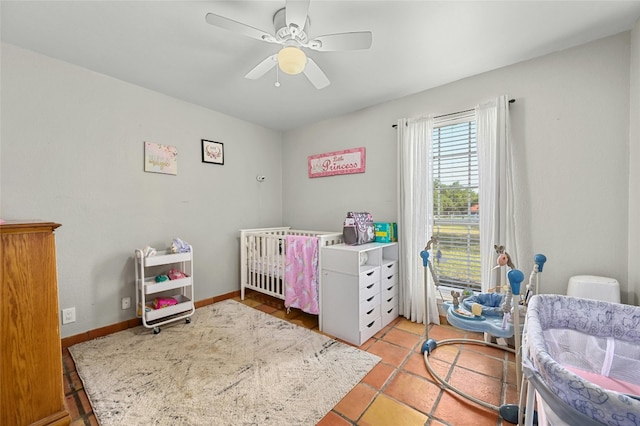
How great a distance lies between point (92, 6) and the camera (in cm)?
151

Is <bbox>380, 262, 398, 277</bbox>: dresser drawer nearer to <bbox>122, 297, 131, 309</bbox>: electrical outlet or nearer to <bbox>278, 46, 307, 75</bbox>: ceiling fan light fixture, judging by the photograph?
<bbox>278, 46, 307, 75</bbox>: ceiling fan light fixture

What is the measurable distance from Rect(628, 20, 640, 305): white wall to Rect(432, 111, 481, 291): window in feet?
2.95

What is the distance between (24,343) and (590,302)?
287cm

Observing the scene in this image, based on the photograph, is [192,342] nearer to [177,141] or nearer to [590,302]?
[177,141]

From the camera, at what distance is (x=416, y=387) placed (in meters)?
1.62

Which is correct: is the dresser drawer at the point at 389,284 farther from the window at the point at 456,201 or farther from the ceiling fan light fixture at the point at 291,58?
the ceiling fan light fixture at the point at 291,58

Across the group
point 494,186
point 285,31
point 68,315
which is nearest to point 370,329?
point 494,186

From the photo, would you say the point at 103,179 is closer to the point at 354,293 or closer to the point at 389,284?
the point at 354,293

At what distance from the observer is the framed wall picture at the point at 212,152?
2.99m

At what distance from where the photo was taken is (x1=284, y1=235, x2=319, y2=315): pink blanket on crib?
8.26 feet

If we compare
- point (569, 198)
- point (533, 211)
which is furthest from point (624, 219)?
point (533, 211)

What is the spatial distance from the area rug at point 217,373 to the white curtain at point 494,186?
1303mm

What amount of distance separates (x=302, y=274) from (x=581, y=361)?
2041mm

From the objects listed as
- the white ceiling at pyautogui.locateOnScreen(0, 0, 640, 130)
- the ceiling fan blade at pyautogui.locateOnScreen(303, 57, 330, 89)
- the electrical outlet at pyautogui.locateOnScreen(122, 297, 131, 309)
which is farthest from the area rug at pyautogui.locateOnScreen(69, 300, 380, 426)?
the white ceiling at pyautogui.locateOnScreen(0, 0, 640, 130)
